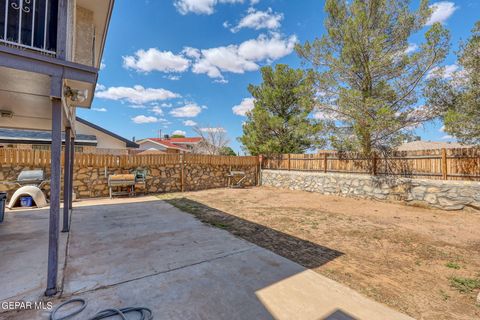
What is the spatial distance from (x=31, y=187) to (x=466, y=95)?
518 inches

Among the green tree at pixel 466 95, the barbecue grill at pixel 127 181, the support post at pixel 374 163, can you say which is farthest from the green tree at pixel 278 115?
the barbecue grill at pixel 127 181

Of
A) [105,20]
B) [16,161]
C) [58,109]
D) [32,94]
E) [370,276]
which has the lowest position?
[370,276]

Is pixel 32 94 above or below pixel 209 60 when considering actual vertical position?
below

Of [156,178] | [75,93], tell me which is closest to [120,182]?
[156,178]

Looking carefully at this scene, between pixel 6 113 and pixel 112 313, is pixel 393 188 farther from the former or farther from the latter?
pixel 6 113

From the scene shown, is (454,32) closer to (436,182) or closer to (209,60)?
(436,182)

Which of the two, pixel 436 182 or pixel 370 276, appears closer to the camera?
pixel 370 276

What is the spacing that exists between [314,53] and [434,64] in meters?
4.23

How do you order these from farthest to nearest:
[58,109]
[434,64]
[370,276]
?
[434,64] → [370,276] → [58,109]

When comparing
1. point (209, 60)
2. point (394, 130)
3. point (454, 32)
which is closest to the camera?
point (454, 32)

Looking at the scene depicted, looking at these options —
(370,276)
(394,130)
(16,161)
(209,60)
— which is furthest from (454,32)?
(209,60)

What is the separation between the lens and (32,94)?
293cm

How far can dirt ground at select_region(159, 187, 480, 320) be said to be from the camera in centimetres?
246

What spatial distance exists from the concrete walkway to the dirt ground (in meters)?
0.41
